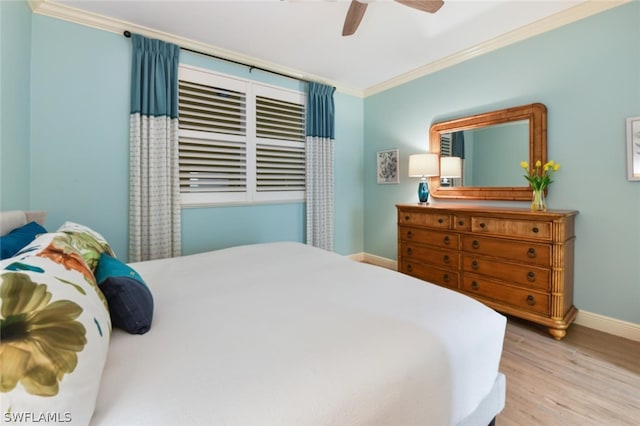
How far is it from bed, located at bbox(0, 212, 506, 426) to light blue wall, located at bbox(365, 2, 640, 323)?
1.86 metres

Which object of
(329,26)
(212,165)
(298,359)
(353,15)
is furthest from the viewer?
(212,165)

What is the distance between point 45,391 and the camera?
0.50 meters

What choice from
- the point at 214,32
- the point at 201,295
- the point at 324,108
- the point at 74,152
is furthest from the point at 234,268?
the point at 324,108

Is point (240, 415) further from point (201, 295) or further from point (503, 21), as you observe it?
point (503, 21)

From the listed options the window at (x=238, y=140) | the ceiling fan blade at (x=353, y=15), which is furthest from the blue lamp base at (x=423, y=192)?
the ceiling fan blade at (x=353, y=15)

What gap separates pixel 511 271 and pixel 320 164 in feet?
8.09

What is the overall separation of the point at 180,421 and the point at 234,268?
1.18 m

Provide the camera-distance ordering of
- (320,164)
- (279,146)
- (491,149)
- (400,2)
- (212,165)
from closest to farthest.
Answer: (400,2), (491,149), (212,165), (279,146), (320,164)

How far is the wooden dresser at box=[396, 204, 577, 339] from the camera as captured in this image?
6.95 ft

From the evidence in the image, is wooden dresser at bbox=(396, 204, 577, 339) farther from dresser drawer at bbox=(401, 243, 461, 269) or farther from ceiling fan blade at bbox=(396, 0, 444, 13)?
ceiling fan blade at bbox=(396, 0, 444, 13)

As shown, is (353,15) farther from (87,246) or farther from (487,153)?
(87,246)

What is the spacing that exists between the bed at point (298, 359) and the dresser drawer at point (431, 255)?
1513 mm

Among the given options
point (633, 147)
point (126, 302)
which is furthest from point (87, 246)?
point (633, 147)

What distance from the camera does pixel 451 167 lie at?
3242mm
